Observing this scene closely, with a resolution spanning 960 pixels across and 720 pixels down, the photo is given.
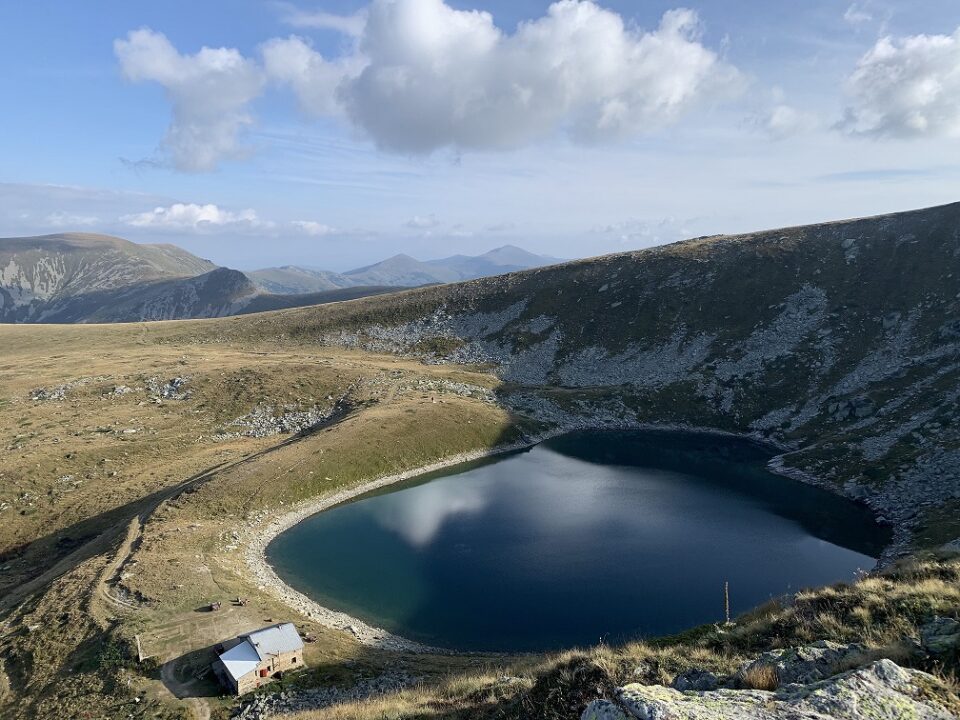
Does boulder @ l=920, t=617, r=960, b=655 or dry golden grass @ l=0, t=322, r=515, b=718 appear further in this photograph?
dry golden grass @ l=0, t=322, r=515, b=718

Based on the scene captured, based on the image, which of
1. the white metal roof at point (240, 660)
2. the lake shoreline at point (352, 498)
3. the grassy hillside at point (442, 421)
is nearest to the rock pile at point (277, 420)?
the grassy hillside at point (442, 421)

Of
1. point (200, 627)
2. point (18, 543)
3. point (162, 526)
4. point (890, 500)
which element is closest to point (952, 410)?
point (890, 500)

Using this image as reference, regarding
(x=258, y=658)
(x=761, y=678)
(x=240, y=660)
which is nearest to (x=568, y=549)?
(x=258, y=658)

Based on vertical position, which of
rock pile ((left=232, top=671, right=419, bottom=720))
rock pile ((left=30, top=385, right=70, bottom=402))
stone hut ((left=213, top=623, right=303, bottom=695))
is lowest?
rock pile ((left=232, top=671, right=419, bottom=720))

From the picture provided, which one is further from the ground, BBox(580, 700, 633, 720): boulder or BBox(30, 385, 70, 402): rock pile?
BBox(580, 700, 633, 720): boulder

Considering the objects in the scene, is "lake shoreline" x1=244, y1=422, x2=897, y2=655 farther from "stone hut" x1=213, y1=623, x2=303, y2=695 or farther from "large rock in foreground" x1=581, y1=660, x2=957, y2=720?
"large rock in foreground" x1=581, y1=660, x2=957, y2=720

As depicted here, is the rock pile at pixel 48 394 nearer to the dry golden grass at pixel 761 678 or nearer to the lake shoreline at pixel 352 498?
the lake shoreline at pixel 352 498

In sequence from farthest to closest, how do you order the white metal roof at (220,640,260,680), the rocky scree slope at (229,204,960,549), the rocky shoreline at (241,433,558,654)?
the rocky scree slope at (229,204,960,549)
the rocky shoreline at (241,433,558,654)
the white metal roof at (220,640,260,680)

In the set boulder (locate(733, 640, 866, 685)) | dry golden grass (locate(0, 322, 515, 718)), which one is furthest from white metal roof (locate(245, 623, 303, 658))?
boulder (locate(733, 640, 866, 685))
